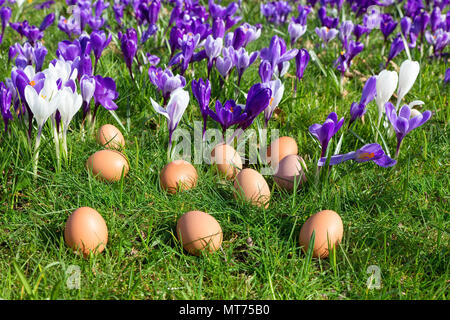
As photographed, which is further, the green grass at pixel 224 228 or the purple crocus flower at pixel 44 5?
the purple crocus flower at pixel 44 5

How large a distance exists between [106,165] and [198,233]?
2.05 feet

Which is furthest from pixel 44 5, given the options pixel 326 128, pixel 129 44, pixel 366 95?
pixel 326 128

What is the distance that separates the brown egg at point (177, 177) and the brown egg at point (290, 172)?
1.30 ft

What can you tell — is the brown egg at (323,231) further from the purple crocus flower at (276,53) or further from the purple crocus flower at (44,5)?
the purple crocus flower at (44,5)

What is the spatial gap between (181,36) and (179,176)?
111 cm

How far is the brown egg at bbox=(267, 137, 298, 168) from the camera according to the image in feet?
8.41

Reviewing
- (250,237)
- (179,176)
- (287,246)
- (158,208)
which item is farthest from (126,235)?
(287,246)

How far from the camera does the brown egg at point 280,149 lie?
2562mm

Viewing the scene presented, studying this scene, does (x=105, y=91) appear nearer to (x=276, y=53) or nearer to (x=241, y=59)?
(x=241, y=59)

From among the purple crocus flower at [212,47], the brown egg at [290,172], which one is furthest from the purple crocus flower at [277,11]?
the brown egg at [290,172]

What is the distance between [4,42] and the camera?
13.6 feet

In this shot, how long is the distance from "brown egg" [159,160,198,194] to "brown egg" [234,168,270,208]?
0.78ft

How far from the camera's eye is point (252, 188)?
2.25 metres

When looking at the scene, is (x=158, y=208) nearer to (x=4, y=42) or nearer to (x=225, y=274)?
(x=225, y=274)
